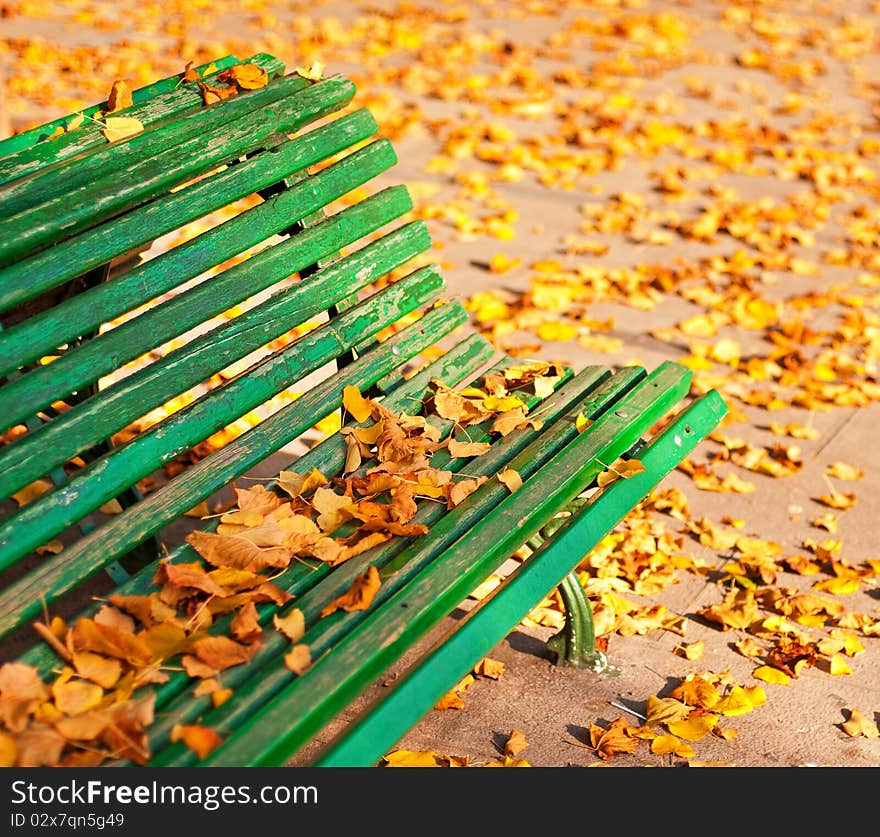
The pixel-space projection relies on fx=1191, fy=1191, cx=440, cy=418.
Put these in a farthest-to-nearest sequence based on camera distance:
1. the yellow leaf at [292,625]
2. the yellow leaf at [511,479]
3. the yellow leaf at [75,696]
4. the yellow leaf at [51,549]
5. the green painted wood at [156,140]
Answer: the yellow leaf at [51,549] → the yellow leaf at [511,479] → the green painted wood at [156,140] → the yellow leaf at [292,625] → the yellow leaf at [75,696]

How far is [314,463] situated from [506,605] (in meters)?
0.57

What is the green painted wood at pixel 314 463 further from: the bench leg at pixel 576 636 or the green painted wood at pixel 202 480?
the bench leg at pixel 576 636

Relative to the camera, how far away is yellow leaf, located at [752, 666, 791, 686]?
8.76ft

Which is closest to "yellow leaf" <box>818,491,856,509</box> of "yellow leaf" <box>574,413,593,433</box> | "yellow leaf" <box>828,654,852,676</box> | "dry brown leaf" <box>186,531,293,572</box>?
"yellow leaf" <box>828,654,852,676</box>

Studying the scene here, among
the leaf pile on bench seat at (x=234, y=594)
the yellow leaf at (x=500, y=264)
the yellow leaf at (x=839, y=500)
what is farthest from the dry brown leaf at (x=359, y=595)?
the yellow leaf at (x=500, y=264)

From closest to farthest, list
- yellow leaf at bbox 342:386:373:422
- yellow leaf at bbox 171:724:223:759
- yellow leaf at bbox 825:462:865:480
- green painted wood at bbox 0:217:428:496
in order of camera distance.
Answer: yellow leaf at bbox 171:724:223:759
green painted wood at bbox 0:217:428:496
yellow leaf at bbox 342:386:373:422
yellow leaf at bbox 825:462:865:480

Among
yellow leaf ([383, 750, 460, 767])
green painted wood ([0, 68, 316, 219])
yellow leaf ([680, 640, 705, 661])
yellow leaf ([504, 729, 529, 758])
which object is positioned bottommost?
yellow leaf ([680, 640, 705, 661])

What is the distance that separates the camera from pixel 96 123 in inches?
95.1

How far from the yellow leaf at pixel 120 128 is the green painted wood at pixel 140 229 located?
183 mm

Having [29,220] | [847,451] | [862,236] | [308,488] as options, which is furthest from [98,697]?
[862,236]

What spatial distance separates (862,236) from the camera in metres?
4.95

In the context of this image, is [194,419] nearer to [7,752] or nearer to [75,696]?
[75,696]

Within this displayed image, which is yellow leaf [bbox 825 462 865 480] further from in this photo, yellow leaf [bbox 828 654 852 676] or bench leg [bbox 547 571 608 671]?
bench leg [bbox 547 571 608 671]

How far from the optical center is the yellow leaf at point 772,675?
8.76 feet
